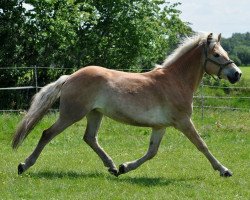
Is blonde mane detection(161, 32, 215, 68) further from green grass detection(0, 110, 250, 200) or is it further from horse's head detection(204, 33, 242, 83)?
green grass detection(0, 110, 250, 200)

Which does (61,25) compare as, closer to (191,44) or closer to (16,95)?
(16,95)

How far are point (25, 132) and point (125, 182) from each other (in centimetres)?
→ 174

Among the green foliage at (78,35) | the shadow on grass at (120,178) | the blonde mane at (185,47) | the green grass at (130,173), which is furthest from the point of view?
the green foliage at (78,35)

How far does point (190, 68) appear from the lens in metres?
9.05

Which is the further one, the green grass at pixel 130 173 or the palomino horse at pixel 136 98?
the palomino horse at pixel 136 98

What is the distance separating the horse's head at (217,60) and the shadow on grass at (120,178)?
1.73m

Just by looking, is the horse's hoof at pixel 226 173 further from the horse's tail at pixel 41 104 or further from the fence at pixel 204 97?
the fence at pixel 204 97

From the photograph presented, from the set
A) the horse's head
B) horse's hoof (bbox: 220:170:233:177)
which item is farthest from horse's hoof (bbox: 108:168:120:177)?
the horse's head

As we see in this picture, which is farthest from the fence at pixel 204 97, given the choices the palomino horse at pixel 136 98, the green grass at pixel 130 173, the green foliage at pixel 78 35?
the palomino horse at pixel 136 98

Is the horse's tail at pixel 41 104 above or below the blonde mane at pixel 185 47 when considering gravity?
below

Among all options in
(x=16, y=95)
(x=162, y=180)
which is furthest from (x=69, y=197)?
(x=16, y=95)

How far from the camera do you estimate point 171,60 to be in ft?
29.9

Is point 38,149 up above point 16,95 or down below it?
above

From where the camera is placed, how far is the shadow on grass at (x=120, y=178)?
804cm
